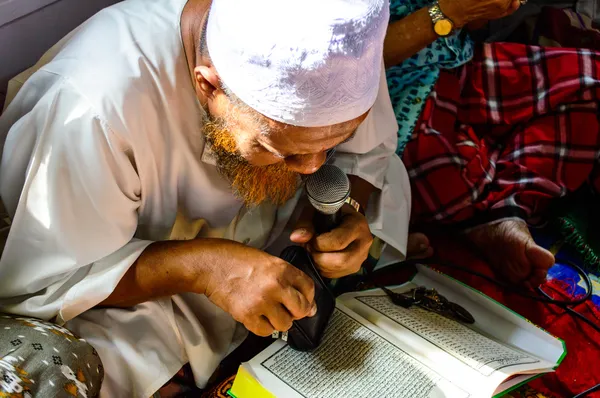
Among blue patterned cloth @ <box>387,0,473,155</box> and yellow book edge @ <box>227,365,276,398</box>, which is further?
blue patterned cloth @ <box>387,0,473,155</box>

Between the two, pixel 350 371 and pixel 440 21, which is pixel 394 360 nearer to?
pixel 350 371

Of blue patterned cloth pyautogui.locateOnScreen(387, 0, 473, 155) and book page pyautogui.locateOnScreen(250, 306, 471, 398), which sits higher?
blue patterned cloth pyautogui.locateOnScreen(387, 0, 473, 155)

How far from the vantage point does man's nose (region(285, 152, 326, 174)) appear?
875 mm

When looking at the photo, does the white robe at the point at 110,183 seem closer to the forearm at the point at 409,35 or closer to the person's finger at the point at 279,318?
the person's finger at the point at 279,318

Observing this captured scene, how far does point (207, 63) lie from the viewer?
0.88 meters

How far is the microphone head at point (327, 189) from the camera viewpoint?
91 cm

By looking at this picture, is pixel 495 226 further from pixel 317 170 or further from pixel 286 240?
pixel 317 170

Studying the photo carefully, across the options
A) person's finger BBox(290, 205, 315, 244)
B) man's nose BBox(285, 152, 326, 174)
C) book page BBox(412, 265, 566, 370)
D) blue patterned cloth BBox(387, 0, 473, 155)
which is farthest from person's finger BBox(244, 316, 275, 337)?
blue patterned cloth BBox(387, 0, 473, 155)

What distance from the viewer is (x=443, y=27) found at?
1.32 m

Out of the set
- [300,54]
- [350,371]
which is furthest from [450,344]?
[300,54]

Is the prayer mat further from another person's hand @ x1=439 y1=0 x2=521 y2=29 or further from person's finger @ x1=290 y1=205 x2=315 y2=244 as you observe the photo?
another person's hand @ x1=439 y1=0 x2=521 y2=29

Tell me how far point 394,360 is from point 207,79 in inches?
20.8

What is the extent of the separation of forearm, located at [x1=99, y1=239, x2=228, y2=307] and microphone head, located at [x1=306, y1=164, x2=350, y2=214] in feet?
0.52

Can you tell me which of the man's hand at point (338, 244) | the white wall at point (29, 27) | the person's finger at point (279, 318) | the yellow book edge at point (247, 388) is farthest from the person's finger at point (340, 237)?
the white wall at point (29, 27)
